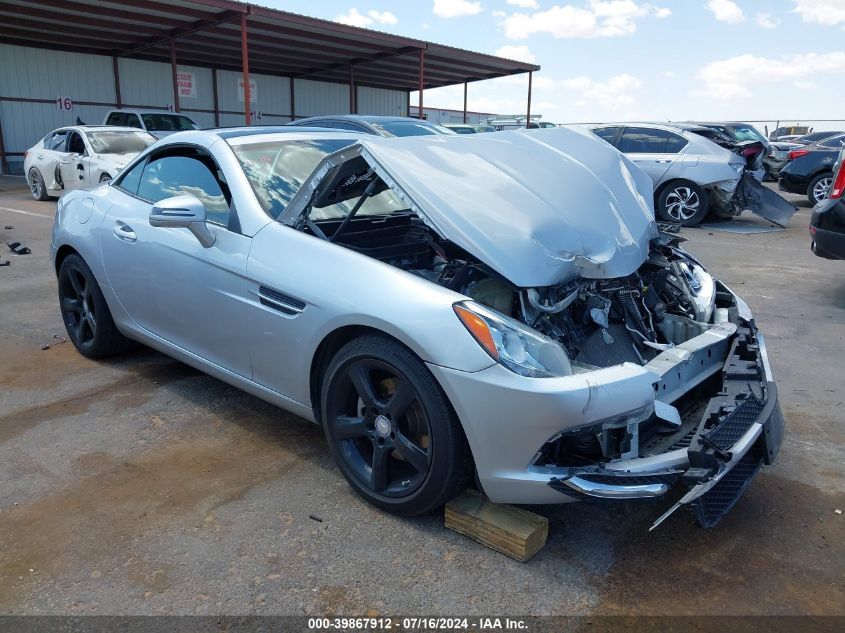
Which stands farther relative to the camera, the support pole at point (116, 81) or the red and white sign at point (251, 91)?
the red and white sign at point (251, 91)

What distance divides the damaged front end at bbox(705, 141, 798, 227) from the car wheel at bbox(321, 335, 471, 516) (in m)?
9.35

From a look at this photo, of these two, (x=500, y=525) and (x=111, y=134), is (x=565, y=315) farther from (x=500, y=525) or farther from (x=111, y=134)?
(x=111, y=134)

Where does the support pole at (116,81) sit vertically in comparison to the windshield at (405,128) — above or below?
above

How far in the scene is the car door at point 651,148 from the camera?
10836mm

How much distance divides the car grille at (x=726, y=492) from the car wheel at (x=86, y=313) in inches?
140

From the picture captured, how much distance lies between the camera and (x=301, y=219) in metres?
3.11

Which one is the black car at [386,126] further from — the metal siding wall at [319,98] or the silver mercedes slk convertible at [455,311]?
the metal siding wall at [319,98]

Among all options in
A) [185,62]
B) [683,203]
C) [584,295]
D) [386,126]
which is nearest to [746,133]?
[683,203]

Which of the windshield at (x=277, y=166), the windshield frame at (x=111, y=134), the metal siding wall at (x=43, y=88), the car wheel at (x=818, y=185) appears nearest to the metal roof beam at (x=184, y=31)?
the metal siding wall at (x=43, y=88)

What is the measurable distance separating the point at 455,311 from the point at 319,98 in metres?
28.5

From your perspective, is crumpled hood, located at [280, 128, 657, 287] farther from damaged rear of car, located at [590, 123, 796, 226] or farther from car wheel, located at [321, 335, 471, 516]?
damaged rear of car, located at [590, 123, 796, 226]

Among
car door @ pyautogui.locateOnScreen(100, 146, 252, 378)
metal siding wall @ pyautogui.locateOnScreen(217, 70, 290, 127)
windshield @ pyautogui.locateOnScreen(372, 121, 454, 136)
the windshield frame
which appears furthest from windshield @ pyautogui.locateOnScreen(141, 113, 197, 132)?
car door @ pyautogui.locateOnScreen(100, 146, 252, 378)

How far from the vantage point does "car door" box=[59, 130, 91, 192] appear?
1159cm

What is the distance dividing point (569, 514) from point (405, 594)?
0.86 m
